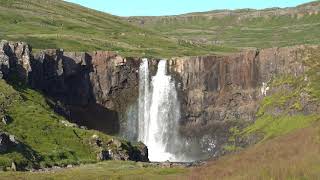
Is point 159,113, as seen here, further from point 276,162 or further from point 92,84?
point 276,162

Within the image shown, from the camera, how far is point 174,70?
6206 inches

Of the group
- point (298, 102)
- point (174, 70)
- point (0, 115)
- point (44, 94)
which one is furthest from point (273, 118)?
point (0, 115)

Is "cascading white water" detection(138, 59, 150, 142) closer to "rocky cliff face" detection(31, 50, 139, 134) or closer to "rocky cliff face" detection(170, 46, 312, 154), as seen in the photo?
"rocky cliff face" detection(31, 50, 139, 134)

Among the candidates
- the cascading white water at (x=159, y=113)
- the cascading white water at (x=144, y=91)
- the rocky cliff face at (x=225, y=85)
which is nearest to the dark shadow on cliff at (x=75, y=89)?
the cascading white water at (x=144, y=91)

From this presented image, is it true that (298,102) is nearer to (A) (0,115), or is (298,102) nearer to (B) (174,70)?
(B) (174,70)

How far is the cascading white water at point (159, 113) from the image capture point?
496 feet

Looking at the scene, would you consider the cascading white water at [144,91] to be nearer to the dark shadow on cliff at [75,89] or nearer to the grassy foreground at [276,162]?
the dark shadow on cliff at [75,89]

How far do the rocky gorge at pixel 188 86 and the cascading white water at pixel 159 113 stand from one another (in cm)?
158

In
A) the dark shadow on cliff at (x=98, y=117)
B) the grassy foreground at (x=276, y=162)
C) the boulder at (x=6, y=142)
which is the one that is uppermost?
the grassy foreground at (x=276, y=162)

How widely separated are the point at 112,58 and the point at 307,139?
5418 inches

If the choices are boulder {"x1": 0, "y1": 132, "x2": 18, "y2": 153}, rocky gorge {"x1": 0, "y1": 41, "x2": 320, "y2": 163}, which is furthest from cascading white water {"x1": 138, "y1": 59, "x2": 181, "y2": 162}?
boulder {"x1": 0, "y1": 132, "x2": 18, "y2": 153}

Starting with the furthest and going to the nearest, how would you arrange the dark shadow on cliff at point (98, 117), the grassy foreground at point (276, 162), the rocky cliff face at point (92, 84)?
the dark shadow on cliff at point (98, 117)
the rocky cliff face at point (92, 84)
the grassy foreground at point (276, 162)

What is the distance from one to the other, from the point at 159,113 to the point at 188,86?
387 inches

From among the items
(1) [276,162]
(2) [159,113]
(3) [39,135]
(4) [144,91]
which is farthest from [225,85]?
(1) [276,162]
